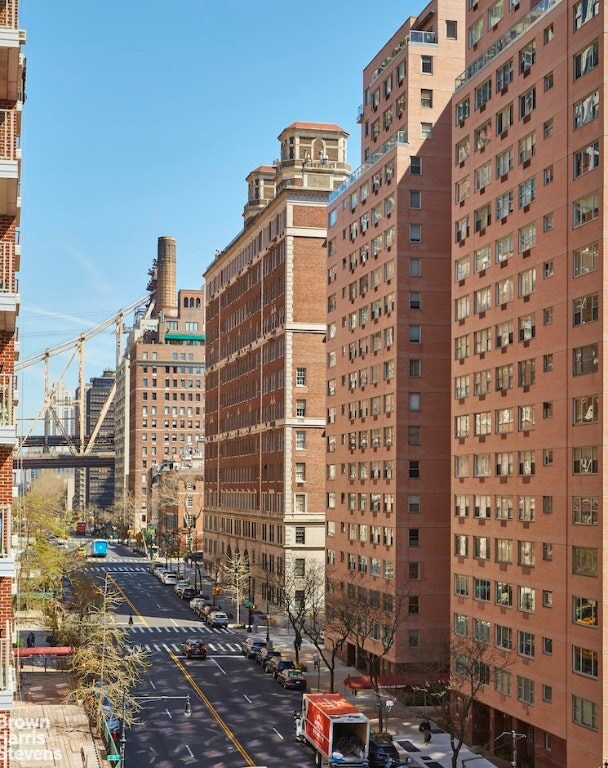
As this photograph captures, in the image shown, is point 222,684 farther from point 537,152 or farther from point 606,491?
point 537,152

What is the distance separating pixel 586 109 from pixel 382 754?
35.6 metres

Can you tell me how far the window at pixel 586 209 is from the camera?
55.8 metres

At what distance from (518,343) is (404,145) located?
26362 millimetres

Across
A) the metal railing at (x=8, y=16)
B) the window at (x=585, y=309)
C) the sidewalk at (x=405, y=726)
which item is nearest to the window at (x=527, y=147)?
the window at (x=585, y=309)

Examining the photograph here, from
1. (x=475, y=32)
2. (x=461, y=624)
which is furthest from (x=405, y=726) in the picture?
(x=475, y=32)

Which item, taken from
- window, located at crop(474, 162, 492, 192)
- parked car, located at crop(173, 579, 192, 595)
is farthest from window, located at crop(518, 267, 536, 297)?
parked car, located at crop(173, 579, 192, 595)

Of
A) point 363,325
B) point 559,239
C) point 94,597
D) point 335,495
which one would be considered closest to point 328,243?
point 363,325

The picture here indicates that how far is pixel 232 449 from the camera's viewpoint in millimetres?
157750

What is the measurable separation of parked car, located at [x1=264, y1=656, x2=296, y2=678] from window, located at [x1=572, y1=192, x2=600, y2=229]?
4367 centimetres

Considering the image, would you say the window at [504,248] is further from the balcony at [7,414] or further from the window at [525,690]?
the balcony at [7,414]

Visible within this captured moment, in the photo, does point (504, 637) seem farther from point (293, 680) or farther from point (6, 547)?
point (6, 547)

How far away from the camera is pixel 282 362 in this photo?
126 meters

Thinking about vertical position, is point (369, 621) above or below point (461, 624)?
below

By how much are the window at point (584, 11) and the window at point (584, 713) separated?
34.2 meters
